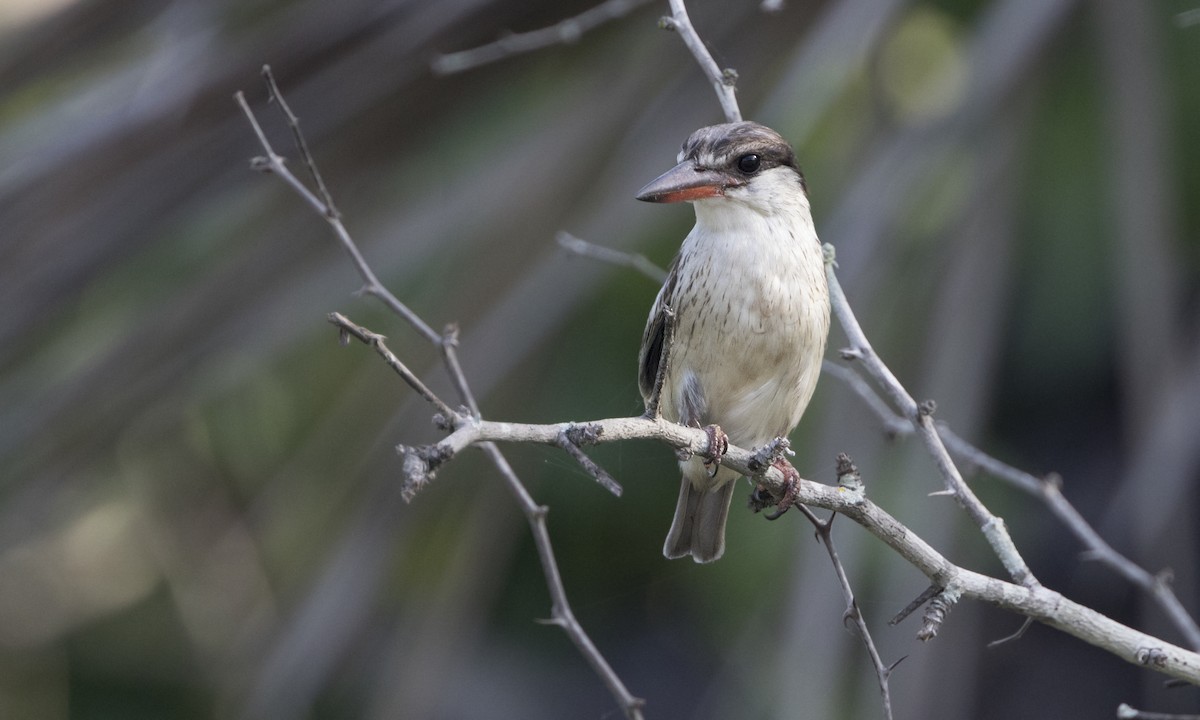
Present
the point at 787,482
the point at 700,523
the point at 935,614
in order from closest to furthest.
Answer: the point at 935,614 → the point at 787,482 → the point at 700,523

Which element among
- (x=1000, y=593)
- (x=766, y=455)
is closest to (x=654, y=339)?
(x=766, y=455)

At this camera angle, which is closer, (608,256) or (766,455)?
(766,455)

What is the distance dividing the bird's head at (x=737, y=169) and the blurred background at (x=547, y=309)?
429 mm

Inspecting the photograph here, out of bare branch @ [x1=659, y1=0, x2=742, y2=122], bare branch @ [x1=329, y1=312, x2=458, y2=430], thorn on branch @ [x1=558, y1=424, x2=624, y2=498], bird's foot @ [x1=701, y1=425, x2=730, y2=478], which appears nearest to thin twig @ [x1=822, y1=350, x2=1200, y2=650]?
bird's foot @ [x1=701, y1=425, x2=730, y2=478]

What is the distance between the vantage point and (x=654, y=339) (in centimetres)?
292

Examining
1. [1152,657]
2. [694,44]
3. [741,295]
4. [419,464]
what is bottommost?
[1152,657]

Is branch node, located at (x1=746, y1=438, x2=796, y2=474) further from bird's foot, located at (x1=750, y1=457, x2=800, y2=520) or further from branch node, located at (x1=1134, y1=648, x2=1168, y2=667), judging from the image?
branch node, located at (x1=1134, y1=648, x2=1168, y2=667)

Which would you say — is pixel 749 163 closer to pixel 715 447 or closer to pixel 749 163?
pixel 749 163

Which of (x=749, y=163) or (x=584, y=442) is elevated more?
(x=749, y=163)

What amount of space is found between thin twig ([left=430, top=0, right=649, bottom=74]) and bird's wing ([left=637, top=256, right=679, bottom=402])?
62cm

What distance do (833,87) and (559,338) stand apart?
0.95 metres

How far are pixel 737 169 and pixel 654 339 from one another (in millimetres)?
412

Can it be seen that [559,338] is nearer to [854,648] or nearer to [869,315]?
[869,315]

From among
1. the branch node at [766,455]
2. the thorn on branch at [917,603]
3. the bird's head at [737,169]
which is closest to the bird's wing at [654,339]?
the bird's head at [737,169]
